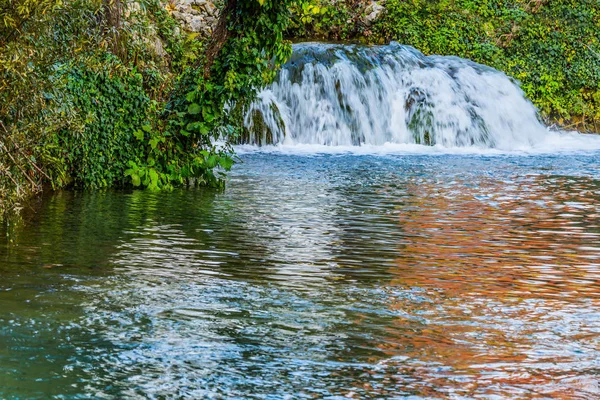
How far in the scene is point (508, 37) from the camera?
32.2m

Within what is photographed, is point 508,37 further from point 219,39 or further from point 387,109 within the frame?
point 219,39

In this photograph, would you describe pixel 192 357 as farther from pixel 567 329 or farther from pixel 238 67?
pixel 238 67

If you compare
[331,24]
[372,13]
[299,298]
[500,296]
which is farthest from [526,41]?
[299,298]

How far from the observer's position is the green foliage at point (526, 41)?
1203 inches

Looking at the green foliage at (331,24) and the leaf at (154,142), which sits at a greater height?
the green foliage at (331,24)

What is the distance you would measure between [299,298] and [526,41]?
2514cm

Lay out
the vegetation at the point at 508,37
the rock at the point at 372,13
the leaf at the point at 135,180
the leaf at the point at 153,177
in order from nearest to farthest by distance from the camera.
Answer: the leaf at the point at 135,180, the leaf at the point at 153,177, the vegetation at the point at 508,37, the rock at the point at 372,13

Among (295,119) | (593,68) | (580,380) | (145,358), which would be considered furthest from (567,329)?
(593,68)

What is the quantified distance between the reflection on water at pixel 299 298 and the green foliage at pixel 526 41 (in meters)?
16.1

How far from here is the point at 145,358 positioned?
22.3 ft

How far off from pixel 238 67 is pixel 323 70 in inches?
400

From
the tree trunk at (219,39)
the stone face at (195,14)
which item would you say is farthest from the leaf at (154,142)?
the stone face at (195,14)

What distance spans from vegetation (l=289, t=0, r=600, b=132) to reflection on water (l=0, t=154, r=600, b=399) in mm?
16023

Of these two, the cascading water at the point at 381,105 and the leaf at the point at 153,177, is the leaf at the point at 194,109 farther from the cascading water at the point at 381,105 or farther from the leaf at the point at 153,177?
the cascading water at the point at 381,105
